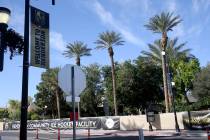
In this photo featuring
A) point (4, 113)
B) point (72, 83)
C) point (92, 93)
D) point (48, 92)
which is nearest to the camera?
point (72, 83)

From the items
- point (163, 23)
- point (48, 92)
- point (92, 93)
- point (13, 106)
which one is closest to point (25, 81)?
point (163, 23)

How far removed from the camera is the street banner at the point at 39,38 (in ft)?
27.4

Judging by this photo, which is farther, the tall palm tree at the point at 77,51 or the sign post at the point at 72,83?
the tall palm tree at the point at 77,51

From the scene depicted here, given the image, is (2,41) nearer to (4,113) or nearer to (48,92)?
(48,92)

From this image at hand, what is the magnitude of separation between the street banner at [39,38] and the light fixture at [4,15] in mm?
1167

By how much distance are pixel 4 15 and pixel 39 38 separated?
148 cm

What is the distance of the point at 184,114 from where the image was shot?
37500mm

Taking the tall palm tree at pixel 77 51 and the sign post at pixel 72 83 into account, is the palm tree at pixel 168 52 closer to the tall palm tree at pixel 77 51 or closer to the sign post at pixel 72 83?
the tall palm tree at pixel 77 51

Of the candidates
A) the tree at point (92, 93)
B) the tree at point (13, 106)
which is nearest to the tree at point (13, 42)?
the tree at point (92, 93)

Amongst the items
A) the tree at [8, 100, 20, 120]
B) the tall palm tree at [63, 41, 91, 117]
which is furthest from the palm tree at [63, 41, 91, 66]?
the tree at [8, 100, 20, 120]

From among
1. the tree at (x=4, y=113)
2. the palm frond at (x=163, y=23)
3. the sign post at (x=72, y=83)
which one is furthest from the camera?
the tree at (x=4, y=113)

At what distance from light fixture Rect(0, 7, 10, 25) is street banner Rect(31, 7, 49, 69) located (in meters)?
1.17

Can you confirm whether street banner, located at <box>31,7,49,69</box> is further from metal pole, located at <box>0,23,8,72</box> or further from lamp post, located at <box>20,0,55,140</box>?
metal pole, located at <box>0,23,8,72</box>

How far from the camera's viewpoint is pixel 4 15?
7156 millimetres
